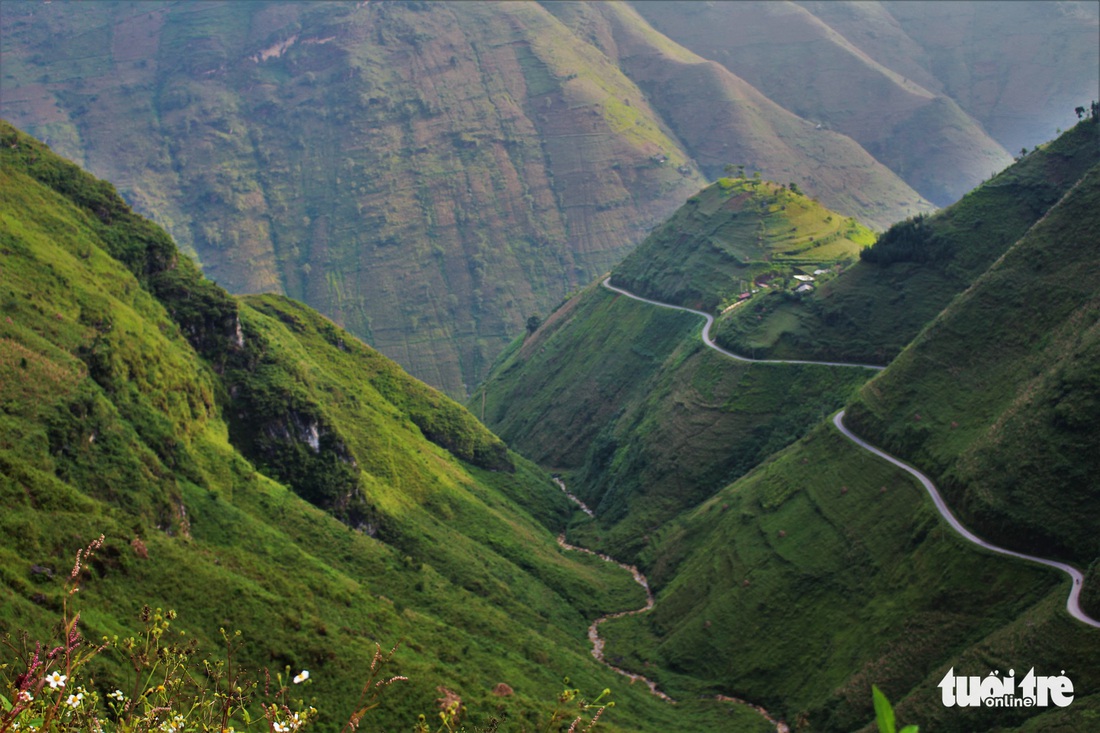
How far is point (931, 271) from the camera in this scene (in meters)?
136

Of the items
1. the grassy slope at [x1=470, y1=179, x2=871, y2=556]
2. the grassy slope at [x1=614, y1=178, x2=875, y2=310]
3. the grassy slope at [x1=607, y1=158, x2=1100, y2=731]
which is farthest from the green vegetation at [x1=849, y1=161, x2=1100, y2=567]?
the grassy slope at [x1=614, y1=178, x2=875, y2=310]

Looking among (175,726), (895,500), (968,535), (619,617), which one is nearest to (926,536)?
(968,535)

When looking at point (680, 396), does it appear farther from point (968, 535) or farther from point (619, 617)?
point (968, 535)

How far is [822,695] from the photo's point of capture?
85.0m

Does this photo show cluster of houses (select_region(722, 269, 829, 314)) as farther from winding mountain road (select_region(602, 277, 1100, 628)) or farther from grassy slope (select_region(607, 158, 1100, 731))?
grassy slope (select_region(607, 158, 1100, 731))

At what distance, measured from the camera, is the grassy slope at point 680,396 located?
449 ft

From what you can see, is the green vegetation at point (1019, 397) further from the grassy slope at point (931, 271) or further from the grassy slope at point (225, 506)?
the grassy slope at point (225, 506)

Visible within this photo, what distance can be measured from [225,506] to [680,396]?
7901cm

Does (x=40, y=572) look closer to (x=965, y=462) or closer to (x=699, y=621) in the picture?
(x=699, y=621)

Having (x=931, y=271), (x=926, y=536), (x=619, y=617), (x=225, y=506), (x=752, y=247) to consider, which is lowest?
(x=619, y=617)

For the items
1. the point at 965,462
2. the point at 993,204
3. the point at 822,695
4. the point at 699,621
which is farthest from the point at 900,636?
the point at 993,204

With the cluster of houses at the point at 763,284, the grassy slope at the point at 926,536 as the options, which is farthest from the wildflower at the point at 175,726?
the cluster of houses at the point at 763,284

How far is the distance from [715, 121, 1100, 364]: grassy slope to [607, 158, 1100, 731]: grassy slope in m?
21.7

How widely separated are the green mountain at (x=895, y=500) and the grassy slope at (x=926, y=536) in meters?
0.22
